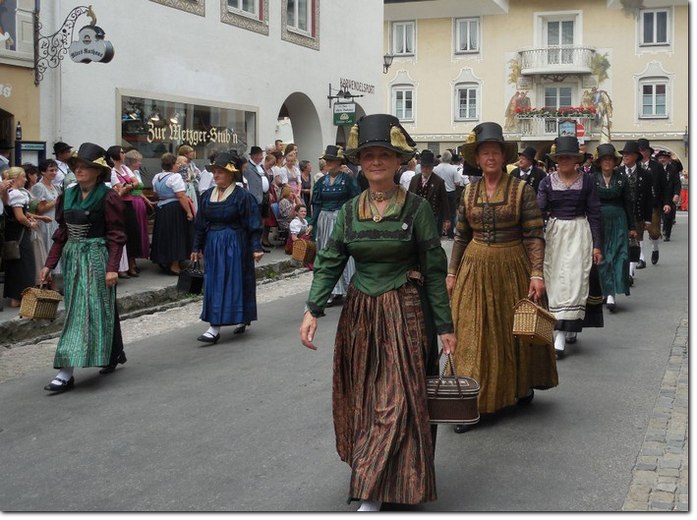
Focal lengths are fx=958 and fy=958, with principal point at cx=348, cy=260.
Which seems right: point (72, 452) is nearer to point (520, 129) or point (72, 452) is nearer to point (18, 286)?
point (18, 286)

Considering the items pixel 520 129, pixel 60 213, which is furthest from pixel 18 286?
pixel 520 129

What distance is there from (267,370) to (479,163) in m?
2.85

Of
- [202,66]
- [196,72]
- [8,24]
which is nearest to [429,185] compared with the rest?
→ [196,72]

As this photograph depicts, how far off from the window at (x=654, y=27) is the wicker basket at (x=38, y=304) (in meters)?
40.0

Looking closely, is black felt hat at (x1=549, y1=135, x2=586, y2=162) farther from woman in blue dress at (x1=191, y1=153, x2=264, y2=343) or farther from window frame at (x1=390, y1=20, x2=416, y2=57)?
window frame at (x1=390, y1=20, x2=416, y2=57)

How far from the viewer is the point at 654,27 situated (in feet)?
141

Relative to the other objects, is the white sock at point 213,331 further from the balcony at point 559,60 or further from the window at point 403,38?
the window at point 403,38

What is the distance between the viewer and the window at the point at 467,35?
149ft

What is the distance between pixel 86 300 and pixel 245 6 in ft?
42.3

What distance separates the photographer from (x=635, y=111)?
43750mm

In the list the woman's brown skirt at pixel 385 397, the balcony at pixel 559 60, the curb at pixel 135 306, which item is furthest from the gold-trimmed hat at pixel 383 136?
the balcony at pixel 559 60

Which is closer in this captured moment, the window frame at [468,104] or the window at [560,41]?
the window at [560,41]

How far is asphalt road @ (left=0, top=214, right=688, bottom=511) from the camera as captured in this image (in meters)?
5.10

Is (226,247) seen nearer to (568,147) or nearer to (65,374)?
(65,374)
